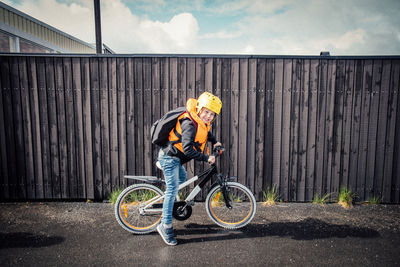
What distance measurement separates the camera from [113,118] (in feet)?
14.5

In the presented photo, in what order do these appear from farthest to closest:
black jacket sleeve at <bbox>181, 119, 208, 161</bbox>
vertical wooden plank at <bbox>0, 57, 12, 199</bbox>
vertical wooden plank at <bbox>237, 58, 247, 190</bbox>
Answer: vertical wooden plank at <bbox>237, 58, 247, 190</bbox>
vertical wooden plank at <bbox>0, 57, 12, 199</bbox>
black jacket sleeve at <bbox>181, 119, 208, 161</bbox>

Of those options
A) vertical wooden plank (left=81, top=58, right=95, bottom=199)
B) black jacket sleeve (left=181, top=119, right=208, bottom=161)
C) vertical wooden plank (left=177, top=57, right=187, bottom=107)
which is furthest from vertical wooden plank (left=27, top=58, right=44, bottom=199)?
black jacket sleeve (left=181, top=119, right=208, bottom=161)

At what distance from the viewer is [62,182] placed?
4473 mm

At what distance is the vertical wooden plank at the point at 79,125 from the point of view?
434 centimetres

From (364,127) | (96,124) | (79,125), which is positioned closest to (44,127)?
(79,125)

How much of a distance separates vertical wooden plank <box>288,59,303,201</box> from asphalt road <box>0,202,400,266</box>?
49cm

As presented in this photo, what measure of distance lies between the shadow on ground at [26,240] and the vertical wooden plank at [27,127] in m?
1.40

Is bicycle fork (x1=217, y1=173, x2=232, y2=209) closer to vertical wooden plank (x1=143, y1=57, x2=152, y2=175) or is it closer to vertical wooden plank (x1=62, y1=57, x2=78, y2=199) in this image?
vertical wooden plank (x1=143, y1=57, x2=152, y2=175)

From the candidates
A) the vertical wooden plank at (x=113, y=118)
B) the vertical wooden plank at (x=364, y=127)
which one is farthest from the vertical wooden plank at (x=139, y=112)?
the vertical wooden plank at (x=364, y=127)

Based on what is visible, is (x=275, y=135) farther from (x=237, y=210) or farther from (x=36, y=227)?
(x=36, y=227)

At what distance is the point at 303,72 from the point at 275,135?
4.15 feet

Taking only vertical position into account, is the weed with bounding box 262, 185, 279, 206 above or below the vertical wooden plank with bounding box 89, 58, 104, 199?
below

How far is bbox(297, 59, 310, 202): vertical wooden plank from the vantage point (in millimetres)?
4348

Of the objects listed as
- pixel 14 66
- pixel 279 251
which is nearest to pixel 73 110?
pixel 14 66
